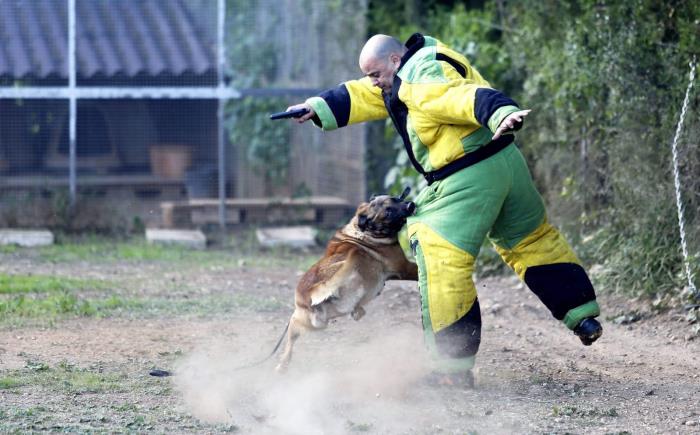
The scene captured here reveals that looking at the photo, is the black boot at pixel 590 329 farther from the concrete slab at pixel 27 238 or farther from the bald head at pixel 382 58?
the concrete slab at pixel 27 238

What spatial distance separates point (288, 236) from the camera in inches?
440

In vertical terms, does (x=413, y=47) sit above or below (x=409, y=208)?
above

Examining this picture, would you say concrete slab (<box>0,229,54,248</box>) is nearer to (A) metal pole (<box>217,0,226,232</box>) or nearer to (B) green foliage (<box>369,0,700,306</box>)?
(A) metal pole (<box>217,0,226,232</box>)

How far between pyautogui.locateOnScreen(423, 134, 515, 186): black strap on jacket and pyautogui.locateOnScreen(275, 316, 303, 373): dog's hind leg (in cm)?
130

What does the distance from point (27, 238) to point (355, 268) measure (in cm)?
627

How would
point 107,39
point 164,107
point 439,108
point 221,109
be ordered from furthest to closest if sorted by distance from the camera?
point 107,39
point 164,107
point 221,109
point 439,108

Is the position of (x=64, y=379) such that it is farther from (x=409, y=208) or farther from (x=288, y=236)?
(x=288, y=236)

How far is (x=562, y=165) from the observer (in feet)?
28.9

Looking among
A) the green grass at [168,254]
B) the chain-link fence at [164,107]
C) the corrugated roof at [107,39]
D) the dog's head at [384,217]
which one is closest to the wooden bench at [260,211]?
the chain-link fence at [164,107]

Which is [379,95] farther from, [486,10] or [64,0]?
[64,0]

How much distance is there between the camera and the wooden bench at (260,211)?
38.4 ft

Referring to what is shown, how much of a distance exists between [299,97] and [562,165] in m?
4.14

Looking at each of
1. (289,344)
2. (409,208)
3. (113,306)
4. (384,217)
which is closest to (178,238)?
(113,306)

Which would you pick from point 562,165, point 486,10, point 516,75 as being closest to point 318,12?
point 486,10
